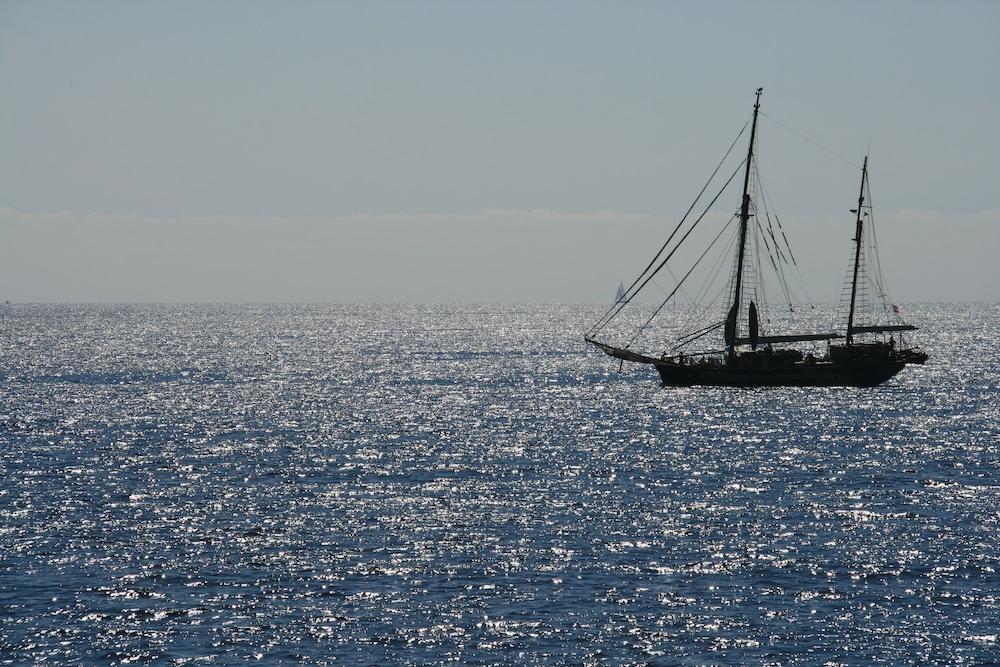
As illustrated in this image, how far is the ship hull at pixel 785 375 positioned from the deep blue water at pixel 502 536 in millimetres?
11957

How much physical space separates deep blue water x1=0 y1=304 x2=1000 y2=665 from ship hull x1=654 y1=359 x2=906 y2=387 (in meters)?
12.0

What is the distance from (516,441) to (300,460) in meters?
15.9

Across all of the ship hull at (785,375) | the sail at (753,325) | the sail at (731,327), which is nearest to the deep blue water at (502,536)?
the ship hull at (785,375)

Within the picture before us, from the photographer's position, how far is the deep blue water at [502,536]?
1361 inches

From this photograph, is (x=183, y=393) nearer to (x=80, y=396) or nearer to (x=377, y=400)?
(x=80, y=396)

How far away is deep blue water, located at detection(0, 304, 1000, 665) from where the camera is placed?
34.6 metres

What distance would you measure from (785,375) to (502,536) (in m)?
70.6

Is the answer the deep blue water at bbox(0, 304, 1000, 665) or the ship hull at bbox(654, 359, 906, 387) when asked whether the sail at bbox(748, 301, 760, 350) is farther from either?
the deep blue water at bbox(0, 304, 1000, 665)

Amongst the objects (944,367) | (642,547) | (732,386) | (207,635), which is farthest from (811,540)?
(944,367)

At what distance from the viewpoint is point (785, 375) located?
113188 millimetres

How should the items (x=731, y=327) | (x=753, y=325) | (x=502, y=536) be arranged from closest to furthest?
(x=502, y=536) → (x=731, y=327) → (x=753, y=325)

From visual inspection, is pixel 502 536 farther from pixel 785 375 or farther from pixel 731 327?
pixel 785 375

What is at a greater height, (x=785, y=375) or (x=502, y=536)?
(x=785, y=375)

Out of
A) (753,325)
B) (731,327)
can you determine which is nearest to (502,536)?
(731,327)
